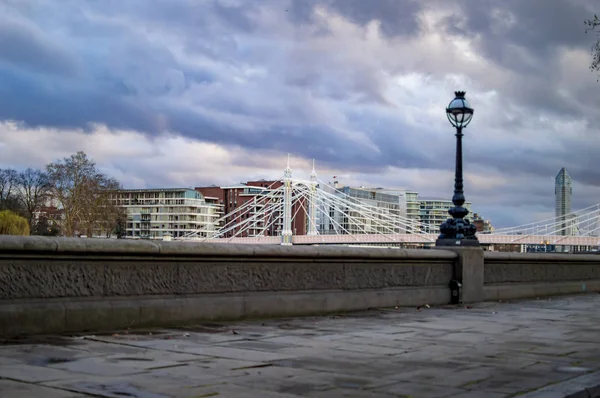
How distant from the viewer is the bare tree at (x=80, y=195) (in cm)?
9575

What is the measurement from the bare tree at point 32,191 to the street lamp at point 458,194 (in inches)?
3444

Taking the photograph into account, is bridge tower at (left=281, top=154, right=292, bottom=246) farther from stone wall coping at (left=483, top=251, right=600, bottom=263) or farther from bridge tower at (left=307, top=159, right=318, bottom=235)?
stone wall coping at (left=483, top=251, right=600, bottom=263)

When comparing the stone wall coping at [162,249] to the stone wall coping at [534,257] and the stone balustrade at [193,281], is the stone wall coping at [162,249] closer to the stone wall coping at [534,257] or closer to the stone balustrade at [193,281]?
the stone balustrade at [193,281]

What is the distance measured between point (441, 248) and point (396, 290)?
2504mm

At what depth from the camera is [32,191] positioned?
108312mm

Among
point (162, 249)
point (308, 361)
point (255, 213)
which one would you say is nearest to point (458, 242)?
point (162, 249)

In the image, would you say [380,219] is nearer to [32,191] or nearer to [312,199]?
[312,199]

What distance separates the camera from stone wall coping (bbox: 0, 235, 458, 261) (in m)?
8.97

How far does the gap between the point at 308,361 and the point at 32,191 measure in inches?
4179

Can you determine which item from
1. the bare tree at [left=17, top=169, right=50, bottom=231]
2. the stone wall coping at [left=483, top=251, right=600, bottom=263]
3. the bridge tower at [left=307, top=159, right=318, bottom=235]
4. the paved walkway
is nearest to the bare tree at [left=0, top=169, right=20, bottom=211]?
the bare tree at [left=17, top=169, right=50, bottom=231]

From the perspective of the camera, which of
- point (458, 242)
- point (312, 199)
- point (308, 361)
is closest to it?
point (308, 361)

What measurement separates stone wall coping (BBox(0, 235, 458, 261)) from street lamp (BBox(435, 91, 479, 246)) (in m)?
3.46

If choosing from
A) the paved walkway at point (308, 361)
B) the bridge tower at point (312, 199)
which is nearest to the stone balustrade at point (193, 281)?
the paved walkway at point (308, 361)

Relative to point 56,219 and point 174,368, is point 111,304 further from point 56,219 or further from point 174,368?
point 56,219
